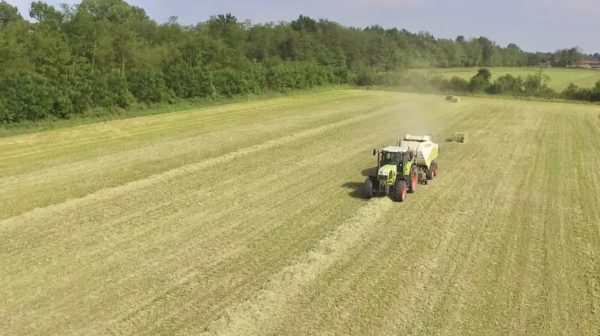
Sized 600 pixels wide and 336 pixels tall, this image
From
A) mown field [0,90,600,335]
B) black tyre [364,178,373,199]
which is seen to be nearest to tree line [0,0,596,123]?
mown field [0,90,600,335]

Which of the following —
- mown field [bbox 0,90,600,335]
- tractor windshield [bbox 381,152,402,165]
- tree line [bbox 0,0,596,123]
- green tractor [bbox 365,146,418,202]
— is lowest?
mown field [bbox 0,90,600,335]

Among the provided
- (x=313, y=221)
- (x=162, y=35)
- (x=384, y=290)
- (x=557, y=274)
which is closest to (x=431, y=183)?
(x=313, y=221)

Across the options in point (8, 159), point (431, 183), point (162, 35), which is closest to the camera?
point (431, 183)

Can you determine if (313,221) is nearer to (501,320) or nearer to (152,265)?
(152,265)

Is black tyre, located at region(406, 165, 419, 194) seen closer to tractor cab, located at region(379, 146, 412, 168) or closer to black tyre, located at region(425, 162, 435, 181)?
tractor cab, located at region(379, 146, 412, 168)

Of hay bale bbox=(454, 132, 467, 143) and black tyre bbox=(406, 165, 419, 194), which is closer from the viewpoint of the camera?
black tyre bbox=(406, 165, 419, 194)

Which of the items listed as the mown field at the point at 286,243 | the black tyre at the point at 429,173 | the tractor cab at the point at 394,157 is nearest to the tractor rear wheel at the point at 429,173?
the black tyre at the point at 429,173

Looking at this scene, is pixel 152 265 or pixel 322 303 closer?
pixel 322 303

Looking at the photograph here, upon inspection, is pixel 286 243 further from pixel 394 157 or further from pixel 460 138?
pixel 460 138

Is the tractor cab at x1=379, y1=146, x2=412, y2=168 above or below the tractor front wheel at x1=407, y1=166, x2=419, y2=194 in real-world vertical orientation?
above
